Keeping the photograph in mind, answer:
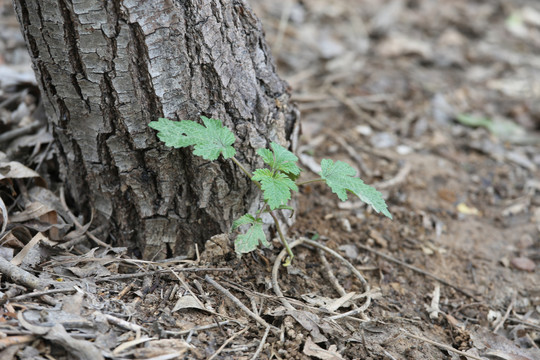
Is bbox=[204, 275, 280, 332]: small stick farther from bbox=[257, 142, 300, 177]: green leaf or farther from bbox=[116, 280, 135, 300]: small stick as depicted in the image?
bbox=[257, 142, 300, 177]: green leaf

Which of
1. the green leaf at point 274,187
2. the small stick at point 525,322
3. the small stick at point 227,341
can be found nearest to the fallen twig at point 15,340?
the small stick at point 227,341

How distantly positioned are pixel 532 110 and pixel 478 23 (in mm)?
1835

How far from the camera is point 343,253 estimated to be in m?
2.46

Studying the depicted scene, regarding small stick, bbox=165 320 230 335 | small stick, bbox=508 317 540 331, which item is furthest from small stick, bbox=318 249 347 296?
small stick, bbox=508 317 540 331

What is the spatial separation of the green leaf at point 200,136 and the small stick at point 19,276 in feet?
2.33

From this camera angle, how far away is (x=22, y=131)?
2516 mm

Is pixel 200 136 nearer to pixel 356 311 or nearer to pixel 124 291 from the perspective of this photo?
pixel 124 291

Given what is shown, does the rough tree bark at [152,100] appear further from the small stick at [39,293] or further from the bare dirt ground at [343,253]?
the small stick at [39,293]

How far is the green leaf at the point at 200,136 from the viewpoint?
1.80 m

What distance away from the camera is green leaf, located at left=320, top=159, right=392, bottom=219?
6.23 feet

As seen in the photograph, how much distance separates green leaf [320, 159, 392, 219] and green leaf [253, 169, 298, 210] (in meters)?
0.17

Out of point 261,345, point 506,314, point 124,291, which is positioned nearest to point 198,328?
point 261,345

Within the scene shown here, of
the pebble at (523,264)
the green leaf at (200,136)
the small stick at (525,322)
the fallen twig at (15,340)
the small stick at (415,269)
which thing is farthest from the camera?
the pebble at (523,264)

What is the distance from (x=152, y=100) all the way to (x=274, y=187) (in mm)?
598
